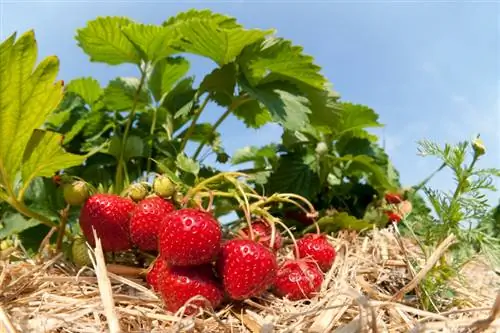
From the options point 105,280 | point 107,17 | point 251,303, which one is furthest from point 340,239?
point 107,17

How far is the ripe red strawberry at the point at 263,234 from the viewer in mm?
1051

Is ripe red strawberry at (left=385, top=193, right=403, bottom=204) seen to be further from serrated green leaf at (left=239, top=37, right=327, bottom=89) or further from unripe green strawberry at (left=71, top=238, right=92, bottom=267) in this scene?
unripe green strawberry at (left=71, top=238, right=92, bottom=267)

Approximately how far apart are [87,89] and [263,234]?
103cm

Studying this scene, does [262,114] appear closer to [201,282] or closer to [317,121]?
[317,121]

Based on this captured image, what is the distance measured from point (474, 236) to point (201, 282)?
0.53 metres

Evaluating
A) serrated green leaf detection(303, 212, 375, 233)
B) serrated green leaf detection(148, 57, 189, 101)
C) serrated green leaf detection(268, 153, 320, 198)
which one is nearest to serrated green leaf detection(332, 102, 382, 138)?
serrated green leaf detection(268, 153, 320, 198)

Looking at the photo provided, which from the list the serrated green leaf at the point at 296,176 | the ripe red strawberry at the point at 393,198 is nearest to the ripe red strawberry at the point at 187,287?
the serrated green leaf at the point at 296,176

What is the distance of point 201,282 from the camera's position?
92 cm

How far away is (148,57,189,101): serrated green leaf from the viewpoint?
1640 millimetres

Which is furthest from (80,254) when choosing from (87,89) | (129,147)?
(87,89)

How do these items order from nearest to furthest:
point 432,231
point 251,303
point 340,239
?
point 251,303 → point 432,231 → point 340,239

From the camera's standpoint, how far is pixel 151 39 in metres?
1.35

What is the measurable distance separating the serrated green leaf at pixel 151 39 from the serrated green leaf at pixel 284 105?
0.74 feet

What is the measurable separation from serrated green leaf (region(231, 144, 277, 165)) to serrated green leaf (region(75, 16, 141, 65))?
0.60 meters
